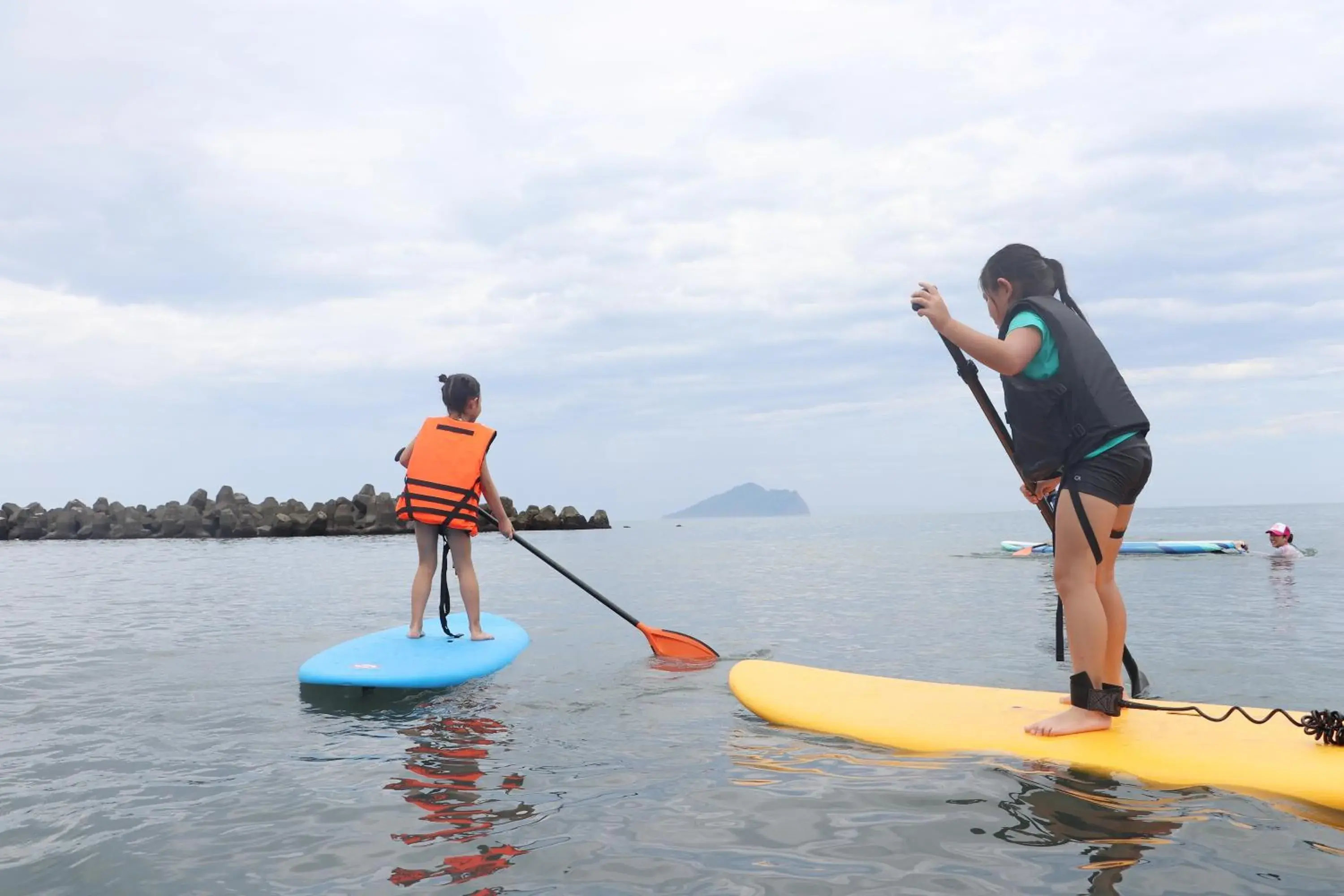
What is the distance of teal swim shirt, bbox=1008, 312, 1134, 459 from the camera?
367 centimetres

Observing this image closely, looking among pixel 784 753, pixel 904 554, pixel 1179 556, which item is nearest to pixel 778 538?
pixel 904 554

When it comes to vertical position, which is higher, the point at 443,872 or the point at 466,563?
the point at 466,563

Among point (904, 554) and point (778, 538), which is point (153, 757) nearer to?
point (904, 554)

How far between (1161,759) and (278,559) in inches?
842

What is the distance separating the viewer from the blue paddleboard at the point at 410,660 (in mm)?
5352

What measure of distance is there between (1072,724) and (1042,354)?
1618mm

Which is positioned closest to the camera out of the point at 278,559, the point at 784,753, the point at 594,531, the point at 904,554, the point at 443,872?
the point at 443,872

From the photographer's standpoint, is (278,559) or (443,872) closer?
(443,872)

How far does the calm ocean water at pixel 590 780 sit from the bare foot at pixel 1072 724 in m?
0.27

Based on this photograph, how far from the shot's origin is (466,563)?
255 inches

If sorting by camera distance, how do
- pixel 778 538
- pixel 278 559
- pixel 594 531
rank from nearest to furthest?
pixel 278 559 → pixel 778 538 → pixel 594 531

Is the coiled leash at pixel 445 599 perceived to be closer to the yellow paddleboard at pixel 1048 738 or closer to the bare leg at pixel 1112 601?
the yellow paddleboard at pixel 1048 738

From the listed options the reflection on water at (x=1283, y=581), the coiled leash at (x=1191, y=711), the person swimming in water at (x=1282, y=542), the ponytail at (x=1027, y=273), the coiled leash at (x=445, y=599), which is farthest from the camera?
the person swimming in water at (x=1282, y=542)

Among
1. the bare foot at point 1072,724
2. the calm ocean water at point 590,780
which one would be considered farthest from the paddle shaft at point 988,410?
the calm ocean water at point 590,780
